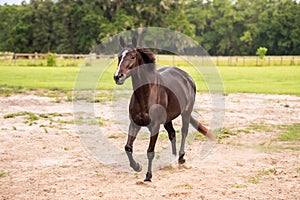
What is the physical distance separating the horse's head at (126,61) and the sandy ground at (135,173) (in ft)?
4.74

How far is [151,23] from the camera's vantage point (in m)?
61.2

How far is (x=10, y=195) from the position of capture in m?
5.19

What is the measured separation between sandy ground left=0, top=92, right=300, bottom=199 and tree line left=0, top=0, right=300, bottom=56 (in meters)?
46.7

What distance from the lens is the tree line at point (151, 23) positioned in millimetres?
60469

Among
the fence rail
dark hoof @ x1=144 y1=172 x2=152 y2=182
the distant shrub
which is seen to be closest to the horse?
dark hoof @ x1=144 y1=172 x2=152 y2=182

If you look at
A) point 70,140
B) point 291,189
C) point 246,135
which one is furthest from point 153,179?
point 246,135

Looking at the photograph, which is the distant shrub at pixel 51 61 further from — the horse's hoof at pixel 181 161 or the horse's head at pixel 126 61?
the horse's head at pixel 126 61

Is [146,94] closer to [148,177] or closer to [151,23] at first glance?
[148,177]

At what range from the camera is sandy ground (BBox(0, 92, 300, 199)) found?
5.36 meters

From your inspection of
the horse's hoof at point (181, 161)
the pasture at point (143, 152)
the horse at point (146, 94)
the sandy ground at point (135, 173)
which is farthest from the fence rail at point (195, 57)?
the horse at point (146, 94)

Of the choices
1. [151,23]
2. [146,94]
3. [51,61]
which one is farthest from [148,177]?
[151,23]

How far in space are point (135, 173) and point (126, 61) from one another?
185cm

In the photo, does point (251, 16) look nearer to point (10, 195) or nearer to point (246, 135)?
point (246, 135)

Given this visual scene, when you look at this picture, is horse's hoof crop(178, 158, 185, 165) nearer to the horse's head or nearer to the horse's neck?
the horse's neck
